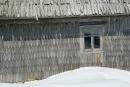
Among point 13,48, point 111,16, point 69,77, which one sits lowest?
point 69,77

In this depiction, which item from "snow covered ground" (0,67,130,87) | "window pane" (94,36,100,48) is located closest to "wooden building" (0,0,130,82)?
"window pane" (94,36,100,48)

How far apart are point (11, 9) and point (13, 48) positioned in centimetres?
174

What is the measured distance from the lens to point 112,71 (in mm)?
14438

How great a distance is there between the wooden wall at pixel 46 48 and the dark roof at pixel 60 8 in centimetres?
37

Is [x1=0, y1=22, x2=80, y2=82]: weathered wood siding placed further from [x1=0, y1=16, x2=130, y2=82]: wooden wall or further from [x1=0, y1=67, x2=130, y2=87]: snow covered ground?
[x1=0, y1=67, x2=130, y2=87]: snow covered ground

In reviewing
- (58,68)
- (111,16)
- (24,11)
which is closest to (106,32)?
(111,16)

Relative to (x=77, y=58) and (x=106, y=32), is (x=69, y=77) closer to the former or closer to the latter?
(x=77, y=58)

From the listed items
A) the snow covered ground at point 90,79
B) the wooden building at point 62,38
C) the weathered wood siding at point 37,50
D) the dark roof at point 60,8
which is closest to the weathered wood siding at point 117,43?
the wooden building at point 62,38

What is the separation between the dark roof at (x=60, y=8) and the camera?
49.1 ft

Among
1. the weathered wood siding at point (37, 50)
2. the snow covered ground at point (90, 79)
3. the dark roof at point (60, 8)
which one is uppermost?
the dark roof at point (60, 8)

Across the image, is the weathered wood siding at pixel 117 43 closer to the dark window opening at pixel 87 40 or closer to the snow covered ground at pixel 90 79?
the dark window opening at pixel 87 40

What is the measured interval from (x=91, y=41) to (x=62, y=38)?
4.37ft

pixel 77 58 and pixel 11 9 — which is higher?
pixel 11 9

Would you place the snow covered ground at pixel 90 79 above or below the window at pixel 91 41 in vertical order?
below
